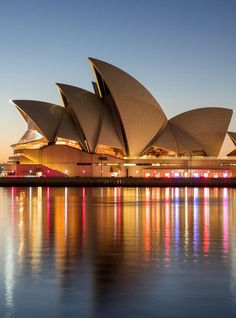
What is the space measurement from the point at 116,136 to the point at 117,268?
196 ft

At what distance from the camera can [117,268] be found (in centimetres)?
1107

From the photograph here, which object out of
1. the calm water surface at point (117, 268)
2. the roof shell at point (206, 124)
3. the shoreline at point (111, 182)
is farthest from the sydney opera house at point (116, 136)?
the calm water surface at point (117, 268)

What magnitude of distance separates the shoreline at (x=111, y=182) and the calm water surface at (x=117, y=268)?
45628mm

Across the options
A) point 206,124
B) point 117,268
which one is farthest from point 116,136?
point 117,268

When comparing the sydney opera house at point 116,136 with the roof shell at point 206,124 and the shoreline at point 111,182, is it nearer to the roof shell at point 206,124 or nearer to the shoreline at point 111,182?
the roof shell at point 206,124

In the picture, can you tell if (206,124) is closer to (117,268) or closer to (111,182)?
(111,182)

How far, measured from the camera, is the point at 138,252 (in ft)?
43.3

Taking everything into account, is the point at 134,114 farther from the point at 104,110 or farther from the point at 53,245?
the point at 53,245

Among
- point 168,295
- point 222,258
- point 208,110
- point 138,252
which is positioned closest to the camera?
point 168,295

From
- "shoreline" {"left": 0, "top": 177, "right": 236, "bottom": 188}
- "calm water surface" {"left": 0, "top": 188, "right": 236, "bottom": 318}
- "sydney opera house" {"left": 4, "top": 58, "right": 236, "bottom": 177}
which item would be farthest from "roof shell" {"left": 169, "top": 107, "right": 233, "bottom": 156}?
"calm water surface" {"left": 0, "top": 188, "right": 236, "bottom": 318}

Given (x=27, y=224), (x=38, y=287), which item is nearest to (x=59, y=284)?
(x=38, y=287)

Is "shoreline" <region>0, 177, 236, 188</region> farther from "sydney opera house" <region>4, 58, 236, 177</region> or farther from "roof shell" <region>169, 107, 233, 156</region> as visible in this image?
"roof shell" <region>169, 107, 233, 156</region>

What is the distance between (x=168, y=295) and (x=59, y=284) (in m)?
2.07

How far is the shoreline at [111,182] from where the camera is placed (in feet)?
217
